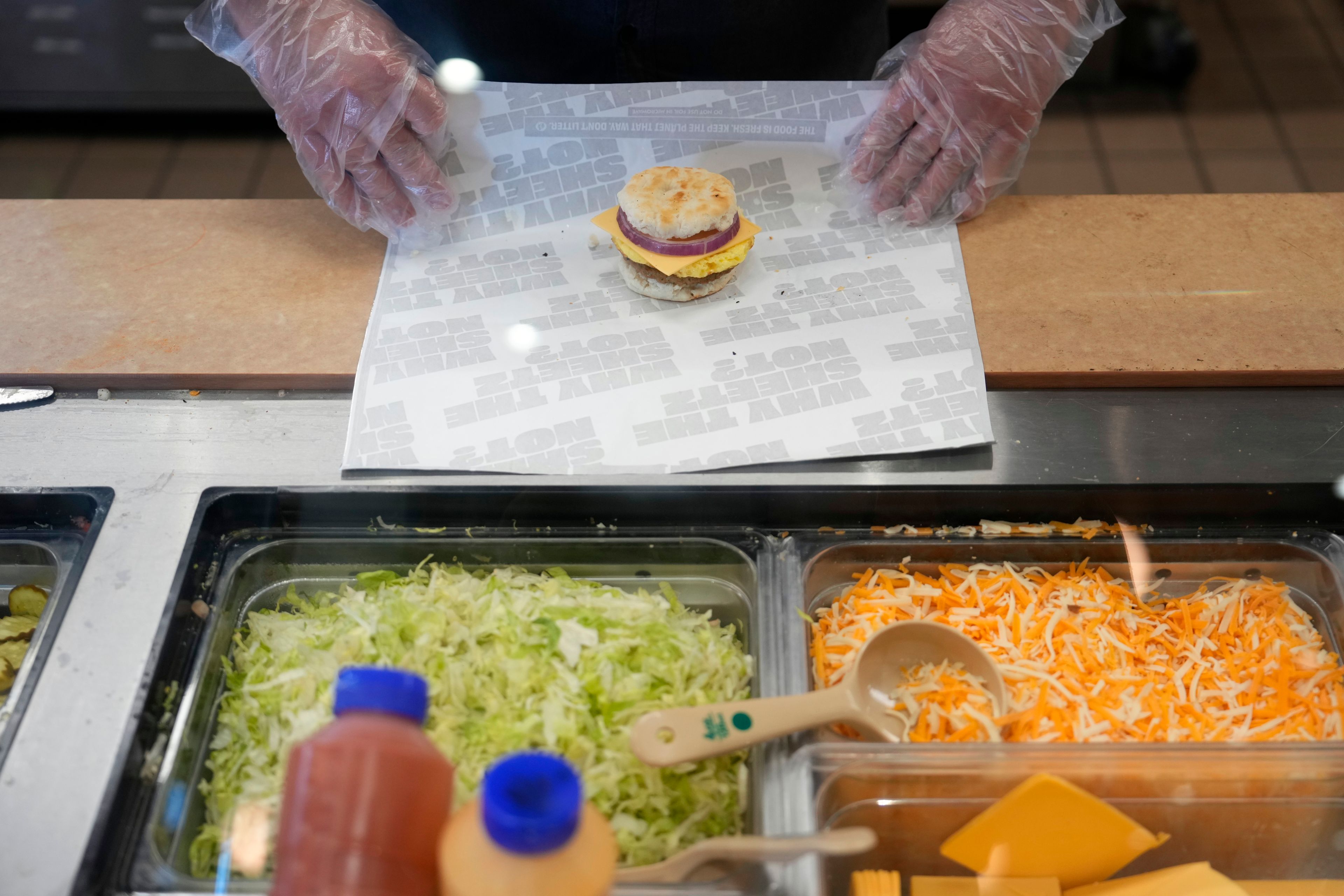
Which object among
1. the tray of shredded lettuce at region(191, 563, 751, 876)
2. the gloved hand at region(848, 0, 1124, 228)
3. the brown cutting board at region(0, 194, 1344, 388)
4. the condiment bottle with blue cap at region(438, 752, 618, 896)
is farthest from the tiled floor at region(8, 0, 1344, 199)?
the condiment bottle with blue cap at region(438, 752, 618, 896)

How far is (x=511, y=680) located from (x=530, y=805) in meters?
0.55

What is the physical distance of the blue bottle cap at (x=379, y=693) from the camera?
1042 millimetres

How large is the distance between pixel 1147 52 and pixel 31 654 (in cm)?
528

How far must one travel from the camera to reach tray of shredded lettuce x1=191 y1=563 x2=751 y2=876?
1.38 m

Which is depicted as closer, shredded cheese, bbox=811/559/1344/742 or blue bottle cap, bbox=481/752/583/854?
blue bottle cap, bbox=481/752/583/854

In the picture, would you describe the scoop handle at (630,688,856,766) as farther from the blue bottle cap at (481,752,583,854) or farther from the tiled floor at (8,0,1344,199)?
the tiled floor at (8,0,1344,199)

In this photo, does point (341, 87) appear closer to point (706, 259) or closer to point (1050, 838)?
point (706, 259)

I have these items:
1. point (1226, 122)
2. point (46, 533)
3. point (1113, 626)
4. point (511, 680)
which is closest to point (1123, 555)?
point (1113, 626)

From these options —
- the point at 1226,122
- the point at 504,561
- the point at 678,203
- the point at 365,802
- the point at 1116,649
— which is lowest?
the point at 365,802

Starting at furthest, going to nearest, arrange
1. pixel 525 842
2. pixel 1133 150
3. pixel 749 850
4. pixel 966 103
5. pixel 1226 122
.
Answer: pixel 1226 122 < pixel 1133 150 < pixel 966 103 < pixel 749 850 < pixel 525 842

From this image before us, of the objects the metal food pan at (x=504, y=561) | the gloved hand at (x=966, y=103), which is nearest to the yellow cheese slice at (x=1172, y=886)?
the metal food pan at (x=504, y=561)

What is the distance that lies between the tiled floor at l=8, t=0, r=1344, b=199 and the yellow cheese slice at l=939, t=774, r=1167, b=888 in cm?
357

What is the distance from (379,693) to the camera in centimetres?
104

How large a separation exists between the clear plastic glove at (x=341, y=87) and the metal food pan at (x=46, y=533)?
82 cm
